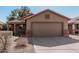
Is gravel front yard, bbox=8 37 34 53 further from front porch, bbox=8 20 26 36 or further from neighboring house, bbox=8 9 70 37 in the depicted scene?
neighboring house, bbox=8 9 70 37

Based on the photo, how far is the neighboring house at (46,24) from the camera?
19.5 meters

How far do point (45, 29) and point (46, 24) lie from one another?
24.9 inches

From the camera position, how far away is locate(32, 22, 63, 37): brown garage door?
1947 centimetres

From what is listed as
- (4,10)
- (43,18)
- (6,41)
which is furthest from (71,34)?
(6,41)

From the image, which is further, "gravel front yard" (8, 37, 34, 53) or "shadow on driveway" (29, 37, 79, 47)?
"shadow on driveway" (29, 37, 79, 47)

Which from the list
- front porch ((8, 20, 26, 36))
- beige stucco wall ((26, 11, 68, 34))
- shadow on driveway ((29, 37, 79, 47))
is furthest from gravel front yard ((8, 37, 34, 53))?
beige stucco wall ((26, 11, 68, 34))

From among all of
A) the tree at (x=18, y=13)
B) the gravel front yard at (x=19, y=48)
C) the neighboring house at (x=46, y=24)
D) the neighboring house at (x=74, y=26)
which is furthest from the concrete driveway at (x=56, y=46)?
the tree at (x=18, y=13)

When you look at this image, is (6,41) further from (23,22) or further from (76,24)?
(76,24)

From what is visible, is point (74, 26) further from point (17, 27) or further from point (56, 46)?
point (56, 46)

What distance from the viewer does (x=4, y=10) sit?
14312mm

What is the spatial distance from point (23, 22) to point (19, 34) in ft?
7.13

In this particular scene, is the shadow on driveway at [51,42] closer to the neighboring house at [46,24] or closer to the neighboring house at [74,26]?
the neighboring house at [74,26]

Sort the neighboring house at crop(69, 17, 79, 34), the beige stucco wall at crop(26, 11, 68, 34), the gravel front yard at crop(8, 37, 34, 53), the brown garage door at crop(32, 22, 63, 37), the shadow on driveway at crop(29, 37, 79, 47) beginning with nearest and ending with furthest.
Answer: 1. the gravel front yard at crop(8, 37, 34, 53)
2. the shadow on driveway at crop(29, 37, 79, 47)
3. the neighboring house at crop(69, 17, 79, 34)
4. the brown garage door at crop(32, 22, 63, 37)
5. the beige stucco wall at crop(26, 11, 68, 34)

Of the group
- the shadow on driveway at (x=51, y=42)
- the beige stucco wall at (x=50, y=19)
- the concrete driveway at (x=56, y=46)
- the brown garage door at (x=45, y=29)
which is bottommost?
the concrete driveway at (x=56, y=46)
